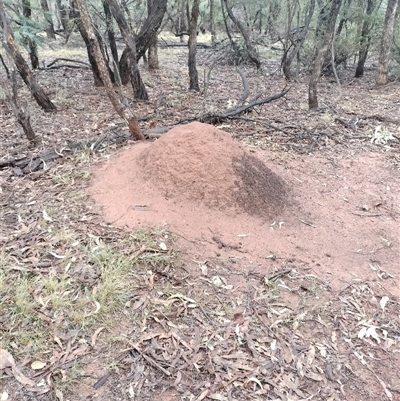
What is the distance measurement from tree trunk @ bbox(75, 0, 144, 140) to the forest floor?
0.25m

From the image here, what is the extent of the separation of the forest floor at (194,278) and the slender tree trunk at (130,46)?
218cm

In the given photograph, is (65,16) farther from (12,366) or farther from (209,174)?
(12,366)

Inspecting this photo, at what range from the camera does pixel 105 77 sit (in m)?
4.50

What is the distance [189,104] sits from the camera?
759 centimetres

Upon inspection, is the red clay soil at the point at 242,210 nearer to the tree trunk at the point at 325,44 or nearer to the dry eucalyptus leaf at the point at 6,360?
the dry eucalyptus leaf at the point at 6,360

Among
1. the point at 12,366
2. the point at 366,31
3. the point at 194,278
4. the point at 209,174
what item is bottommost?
the point at 194,278

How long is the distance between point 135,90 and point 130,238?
4.98 meters

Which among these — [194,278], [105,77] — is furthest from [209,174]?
[105,77]

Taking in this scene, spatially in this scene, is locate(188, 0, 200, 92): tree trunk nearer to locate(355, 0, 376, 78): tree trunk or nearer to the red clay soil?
the red clay soil

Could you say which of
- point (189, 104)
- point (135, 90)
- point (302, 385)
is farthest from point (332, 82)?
point (302, 385)

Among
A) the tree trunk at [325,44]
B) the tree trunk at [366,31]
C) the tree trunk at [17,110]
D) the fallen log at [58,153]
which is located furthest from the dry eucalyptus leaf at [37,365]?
the tree trunk at [366,31]

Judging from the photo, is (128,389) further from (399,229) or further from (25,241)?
(399,229)

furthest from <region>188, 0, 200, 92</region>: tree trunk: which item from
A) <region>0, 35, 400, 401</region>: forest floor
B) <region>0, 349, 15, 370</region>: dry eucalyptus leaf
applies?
<region>0, 349, 15, 370</region>: dry eucalyptus leaf

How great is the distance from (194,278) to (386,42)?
353 inches
